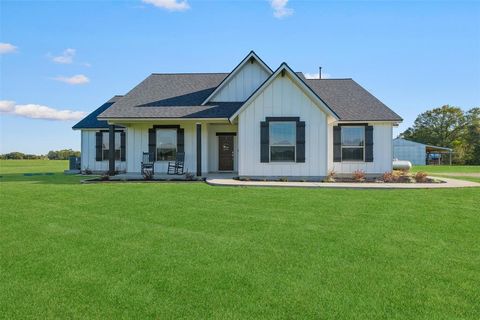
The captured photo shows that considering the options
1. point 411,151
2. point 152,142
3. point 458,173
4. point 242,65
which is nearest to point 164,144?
point 152,142

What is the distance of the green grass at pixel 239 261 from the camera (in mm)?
3139

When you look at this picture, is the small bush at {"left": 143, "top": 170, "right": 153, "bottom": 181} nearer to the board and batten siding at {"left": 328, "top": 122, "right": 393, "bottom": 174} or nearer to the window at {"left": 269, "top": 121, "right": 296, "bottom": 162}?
the window at {"left": 269, "top": 121, "right": 296, "bottom": 162}

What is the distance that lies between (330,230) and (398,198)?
15.4 ft

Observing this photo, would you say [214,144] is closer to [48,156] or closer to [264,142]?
[264,142]

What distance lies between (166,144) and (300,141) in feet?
22.6

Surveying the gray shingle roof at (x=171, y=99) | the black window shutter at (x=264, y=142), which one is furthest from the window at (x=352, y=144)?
the gray shingle roof at (x=171, y=99)

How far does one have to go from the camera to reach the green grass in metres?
3.14

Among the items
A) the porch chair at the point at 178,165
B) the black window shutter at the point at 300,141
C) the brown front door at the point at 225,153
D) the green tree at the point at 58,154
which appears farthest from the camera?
the green tree at the point at 58,154

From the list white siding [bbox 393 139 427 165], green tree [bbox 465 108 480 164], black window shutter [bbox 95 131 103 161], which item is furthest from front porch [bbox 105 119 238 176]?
green tree [bbox 465 108 480 164]

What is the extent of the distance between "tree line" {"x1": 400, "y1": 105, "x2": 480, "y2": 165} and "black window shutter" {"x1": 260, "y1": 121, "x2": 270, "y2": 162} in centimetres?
4532

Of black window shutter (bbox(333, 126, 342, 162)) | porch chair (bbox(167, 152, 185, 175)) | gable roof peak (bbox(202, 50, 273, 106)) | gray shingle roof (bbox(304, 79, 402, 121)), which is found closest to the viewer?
gray shingle roof (bbox(304, 79, 402, 121))

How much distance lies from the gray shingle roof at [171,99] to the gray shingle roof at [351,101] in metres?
5.24

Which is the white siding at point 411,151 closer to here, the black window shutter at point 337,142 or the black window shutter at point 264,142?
the black window shutter at point 337,142

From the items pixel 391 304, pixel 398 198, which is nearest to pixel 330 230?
pixel 391 304
